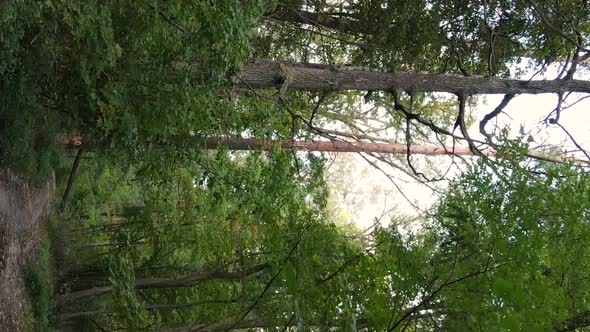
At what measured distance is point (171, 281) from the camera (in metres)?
9.28

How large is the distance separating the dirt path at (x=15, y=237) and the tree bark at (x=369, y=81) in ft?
13.0

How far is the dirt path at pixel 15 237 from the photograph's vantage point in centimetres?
792

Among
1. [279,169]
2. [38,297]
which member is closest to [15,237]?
[38,297]

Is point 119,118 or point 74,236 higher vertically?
point 119,118

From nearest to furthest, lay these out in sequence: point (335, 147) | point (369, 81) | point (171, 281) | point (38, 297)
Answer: point (369, 81), point (38, 297), point (171, 281), point (335, 147)

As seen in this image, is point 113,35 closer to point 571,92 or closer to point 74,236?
point 571,92

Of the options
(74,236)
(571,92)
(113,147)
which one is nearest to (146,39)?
(113,147)

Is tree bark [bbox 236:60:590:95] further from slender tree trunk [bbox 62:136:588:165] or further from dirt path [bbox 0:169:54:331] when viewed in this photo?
dirt path [bbox 0:169:54:331]

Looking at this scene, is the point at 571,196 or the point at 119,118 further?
the point at 119,118

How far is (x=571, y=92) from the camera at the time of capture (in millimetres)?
8031

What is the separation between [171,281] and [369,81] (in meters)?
4.56

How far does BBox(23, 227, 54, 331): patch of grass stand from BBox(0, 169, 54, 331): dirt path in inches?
7.1

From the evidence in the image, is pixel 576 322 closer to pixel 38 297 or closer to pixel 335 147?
pixel 335 147

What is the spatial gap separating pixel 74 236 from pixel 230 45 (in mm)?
7273
